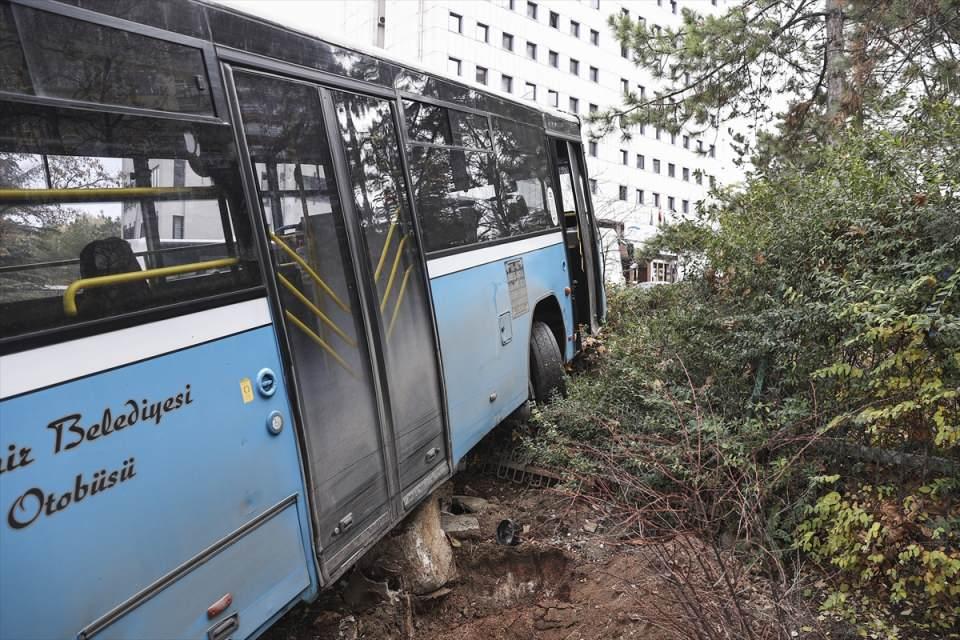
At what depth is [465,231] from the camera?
547 cm

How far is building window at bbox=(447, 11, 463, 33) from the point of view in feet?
111

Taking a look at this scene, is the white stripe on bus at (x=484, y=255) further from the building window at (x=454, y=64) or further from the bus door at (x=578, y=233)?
the building window at (x=454, y=64)

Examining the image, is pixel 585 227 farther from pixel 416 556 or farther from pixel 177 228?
pixel 177 228

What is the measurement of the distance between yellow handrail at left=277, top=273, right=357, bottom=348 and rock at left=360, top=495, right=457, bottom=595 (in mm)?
1499

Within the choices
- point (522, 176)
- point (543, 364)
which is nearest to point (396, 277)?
point (522, 176)

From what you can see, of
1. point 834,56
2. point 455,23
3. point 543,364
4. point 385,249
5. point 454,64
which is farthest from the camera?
point 454,64

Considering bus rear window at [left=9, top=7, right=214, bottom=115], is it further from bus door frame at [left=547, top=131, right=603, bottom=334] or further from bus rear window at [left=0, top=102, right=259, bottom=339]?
bus door frame at [left=547, top=131, right=603, bottom=334]

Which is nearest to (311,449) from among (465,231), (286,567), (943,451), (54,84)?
(286,567)

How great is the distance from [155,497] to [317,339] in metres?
1.20

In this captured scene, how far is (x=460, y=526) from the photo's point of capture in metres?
5.25

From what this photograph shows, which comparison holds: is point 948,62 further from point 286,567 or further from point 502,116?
point 286,567

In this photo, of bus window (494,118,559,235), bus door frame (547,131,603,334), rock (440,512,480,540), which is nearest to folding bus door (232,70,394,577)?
rock (440,512,480,540)

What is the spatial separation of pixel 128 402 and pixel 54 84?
1111 millimetres

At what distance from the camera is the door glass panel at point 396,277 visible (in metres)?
4.10
